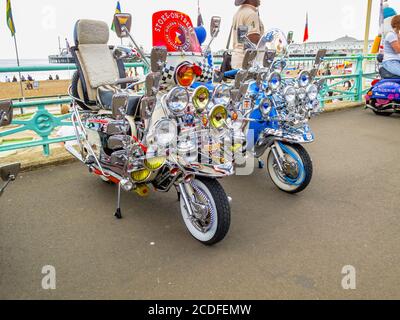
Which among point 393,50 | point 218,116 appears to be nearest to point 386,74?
point 393,50

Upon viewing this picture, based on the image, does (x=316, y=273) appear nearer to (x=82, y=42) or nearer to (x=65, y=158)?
(x=82, y=42)

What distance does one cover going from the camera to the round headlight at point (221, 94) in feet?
8.13

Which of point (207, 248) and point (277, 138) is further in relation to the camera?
point (277, 138)

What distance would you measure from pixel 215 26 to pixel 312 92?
114cm

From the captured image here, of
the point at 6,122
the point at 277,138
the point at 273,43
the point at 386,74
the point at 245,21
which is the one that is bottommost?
the point at 277,138

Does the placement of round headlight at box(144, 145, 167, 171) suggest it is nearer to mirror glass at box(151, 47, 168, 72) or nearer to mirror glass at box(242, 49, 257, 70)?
mirror glass at box(151, 47, 168, 72)

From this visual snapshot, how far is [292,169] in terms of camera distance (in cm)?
325

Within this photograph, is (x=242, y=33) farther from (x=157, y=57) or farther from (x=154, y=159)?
(x=154, y=159)

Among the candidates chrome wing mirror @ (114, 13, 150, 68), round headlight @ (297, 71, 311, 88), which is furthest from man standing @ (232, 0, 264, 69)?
chrome wing mirror @ (114, 13, 150, 68)

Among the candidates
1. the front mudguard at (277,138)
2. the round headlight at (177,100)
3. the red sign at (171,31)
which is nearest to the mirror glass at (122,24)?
the red sign at (171,31)

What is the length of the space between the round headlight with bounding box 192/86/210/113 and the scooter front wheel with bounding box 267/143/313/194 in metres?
1.23

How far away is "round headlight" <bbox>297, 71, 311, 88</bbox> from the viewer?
10.5 ft

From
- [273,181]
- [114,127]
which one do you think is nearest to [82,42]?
[114,127]

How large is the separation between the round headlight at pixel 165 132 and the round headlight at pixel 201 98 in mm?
208
